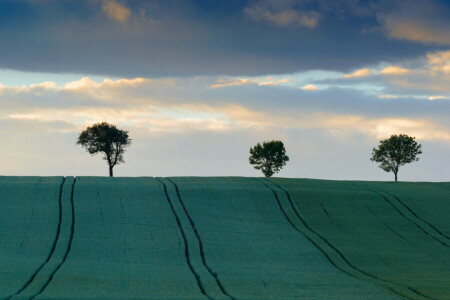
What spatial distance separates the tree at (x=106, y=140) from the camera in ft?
253

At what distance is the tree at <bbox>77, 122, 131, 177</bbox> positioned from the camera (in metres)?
77.0

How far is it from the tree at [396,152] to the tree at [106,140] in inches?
1286

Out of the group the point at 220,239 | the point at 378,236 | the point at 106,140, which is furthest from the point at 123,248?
the point at 106,140

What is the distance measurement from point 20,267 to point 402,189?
28640 millimetres

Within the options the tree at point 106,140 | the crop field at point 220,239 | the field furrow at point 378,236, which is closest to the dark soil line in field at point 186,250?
the crop field at point 220,239

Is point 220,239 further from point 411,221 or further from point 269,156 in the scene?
point 269,156

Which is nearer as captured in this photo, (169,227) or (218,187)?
(169,227)

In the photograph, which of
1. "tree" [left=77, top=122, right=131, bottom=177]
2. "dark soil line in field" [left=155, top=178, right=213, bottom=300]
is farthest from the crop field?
"tree" [left=77, top=122, right=131, bottom=177]

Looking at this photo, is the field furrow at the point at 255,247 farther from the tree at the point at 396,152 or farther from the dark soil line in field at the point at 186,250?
the tree at the point at 396,152

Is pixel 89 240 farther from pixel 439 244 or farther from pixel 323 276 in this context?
pixel 439 244

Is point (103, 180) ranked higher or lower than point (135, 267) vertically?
higher

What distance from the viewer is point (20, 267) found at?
22031mm

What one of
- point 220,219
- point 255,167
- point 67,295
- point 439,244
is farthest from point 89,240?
point 255,167

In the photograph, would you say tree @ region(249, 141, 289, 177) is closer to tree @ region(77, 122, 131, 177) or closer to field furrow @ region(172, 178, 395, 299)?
tree @ region(77, 122, 131, 177)
